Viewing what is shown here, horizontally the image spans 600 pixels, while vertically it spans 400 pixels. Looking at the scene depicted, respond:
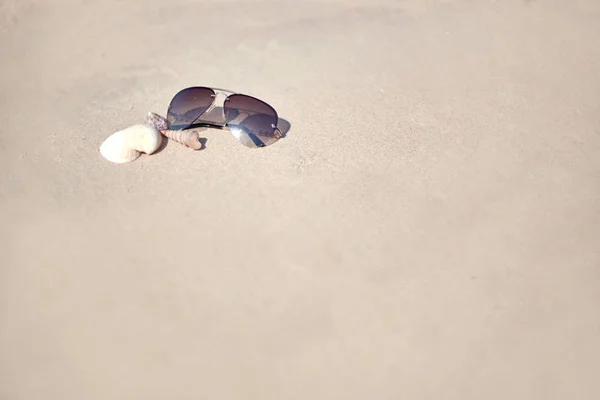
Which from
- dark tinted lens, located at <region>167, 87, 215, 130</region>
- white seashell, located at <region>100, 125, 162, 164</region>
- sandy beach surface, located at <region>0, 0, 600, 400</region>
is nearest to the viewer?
sandy beach surface, located at <region>0, 0, 600, 400</region>

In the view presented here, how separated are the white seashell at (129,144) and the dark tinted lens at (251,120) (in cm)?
26

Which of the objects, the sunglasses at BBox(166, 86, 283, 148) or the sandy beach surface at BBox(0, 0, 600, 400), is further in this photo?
the sunglasses at BBox(166, 86, 283, 148)

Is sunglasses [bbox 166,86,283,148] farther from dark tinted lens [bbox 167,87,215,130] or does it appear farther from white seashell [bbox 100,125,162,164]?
white seashell [bbox 100,125,162,164]

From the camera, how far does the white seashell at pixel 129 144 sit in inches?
78.4

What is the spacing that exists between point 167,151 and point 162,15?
701 millimetres

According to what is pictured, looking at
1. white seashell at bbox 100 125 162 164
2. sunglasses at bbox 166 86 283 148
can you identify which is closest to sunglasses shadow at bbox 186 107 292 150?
sunglasses at bbox 166 86 283 148

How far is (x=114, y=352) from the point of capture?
1.61m

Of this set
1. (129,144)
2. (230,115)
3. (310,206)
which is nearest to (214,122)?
(230,115)

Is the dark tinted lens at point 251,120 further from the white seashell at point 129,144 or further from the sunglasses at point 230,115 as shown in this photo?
the white seashell at point 129,144

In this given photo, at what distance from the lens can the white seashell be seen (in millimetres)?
1992

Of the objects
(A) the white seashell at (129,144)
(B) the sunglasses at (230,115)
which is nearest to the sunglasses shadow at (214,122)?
(B) the sunglasses at (230,115)

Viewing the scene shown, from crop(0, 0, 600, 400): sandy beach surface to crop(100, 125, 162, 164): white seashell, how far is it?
0.04 metres

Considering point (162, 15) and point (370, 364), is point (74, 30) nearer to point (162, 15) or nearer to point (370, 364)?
point (162, 15)

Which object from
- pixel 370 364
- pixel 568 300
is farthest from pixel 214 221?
pixel 568 300
